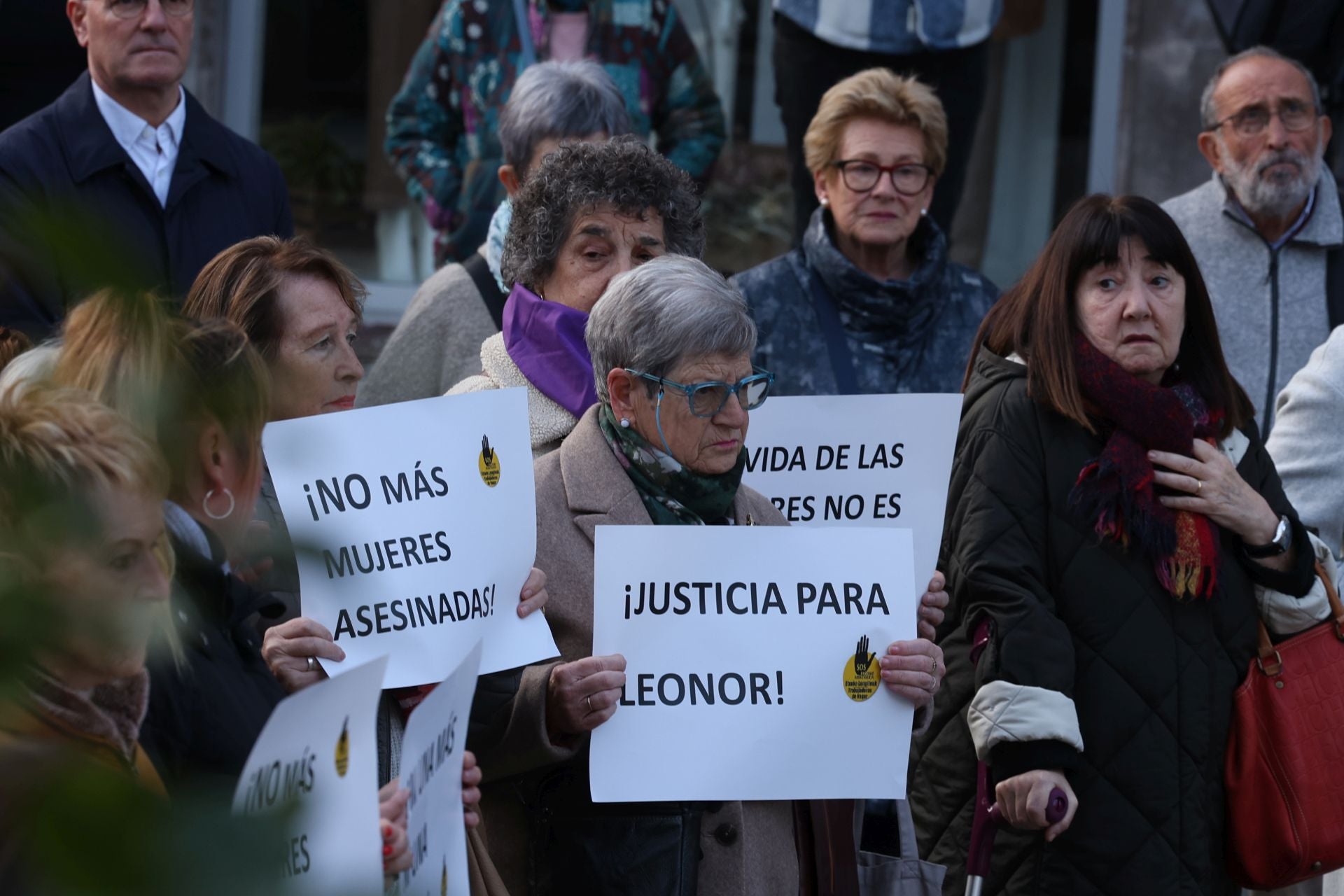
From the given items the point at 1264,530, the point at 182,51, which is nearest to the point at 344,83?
the point at 182,51

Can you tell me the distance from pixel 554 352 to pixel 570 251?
29 centimetres

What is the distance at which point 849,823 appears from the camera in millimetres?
3260

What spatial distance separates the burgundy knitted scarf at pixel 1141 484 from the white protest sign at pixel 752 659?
2.83 feet

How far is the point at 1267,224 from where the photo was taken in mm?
5578

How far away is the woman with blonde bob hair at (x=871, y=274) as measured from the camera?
4.73m

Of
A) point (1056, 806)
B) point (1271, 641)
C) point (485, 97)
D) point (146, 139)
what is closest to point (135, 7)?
point (146, 139)

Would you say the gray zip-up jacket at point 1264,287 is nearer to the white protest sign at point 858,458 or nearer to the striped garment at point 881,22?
the striped garment at point 881,22

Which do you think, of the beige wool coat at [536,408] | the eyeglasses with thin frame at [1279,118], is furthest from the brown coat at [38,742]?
the eyeglasses with thin frame at [1279,118]

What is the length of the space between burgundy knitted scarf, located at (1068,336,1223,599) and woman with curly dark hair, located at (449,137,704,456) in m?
0.98

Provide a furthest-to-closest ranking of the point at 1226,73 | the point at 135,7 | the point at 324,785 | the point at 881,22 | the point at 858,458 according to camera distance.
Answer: the point at 881,22
the point at 1226,73
the point at 135,7
the point at 858,458
the point at 324,785

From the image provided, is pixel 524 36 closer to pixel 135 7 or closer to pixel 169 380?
pixel 135 7

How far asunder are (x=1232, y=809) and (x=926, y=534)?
954mm

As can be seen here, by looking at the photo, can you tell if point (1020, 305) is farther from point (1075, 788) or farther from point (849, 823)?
point (849, 823)

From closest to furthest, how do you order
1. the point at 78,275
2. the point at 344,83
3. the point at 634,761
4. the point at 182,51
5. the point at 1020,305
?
the point at 78,275, the point at 634,761, the point at 1020,305, the point at 182,51, the point at 344,83
